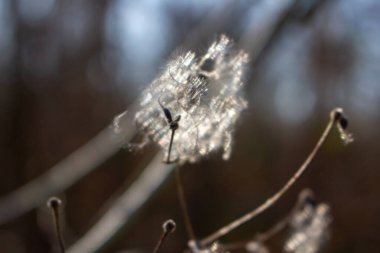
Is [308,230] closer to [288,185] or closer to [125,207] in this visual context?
[288,185]

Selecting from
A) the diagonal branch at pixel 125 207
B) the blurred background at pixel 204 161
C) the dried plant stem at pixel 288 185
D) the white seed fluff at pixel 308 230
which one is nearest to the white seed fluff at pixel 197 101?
the dried plant stem at pixel 288 185

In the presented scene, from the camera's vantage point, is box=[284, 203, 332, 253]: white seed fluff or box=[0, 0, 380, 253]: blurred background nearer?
box=[284, 203, 332, 253]: white seed fluff

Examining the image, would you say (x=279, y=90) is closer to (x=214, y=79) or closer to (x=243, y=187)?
(x=243, y=187)

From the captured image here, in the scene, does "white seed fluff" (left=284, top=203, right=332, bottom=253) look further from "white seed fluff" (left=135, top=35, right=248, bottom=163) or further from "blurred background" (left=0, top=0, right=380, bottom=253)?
"blurred background" (left=0, top=0, right=380, bottom=253)

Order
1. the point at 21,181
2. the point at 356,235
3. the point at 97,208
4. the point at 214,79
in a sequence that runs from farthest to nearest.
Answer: the point at 21,181 < the point at 97,208 < the point at 356,235 < the point at 214,79

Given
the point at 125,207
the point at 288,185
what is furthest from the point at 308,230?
the point at 125,207

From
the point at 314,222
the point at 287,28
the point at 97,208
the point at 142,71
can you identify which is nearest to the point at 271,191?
the point at 97,208

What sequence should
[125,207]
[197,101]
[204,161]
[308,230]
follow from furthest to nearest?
[204,161], [125,207], [308,230], [197,101]

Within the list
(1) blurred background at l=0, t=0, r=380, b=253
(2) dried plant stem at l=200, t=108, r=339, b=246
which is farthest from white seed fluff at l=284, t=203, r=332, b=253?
(1) blurred background at l=0, t=0, r=380, b=253
